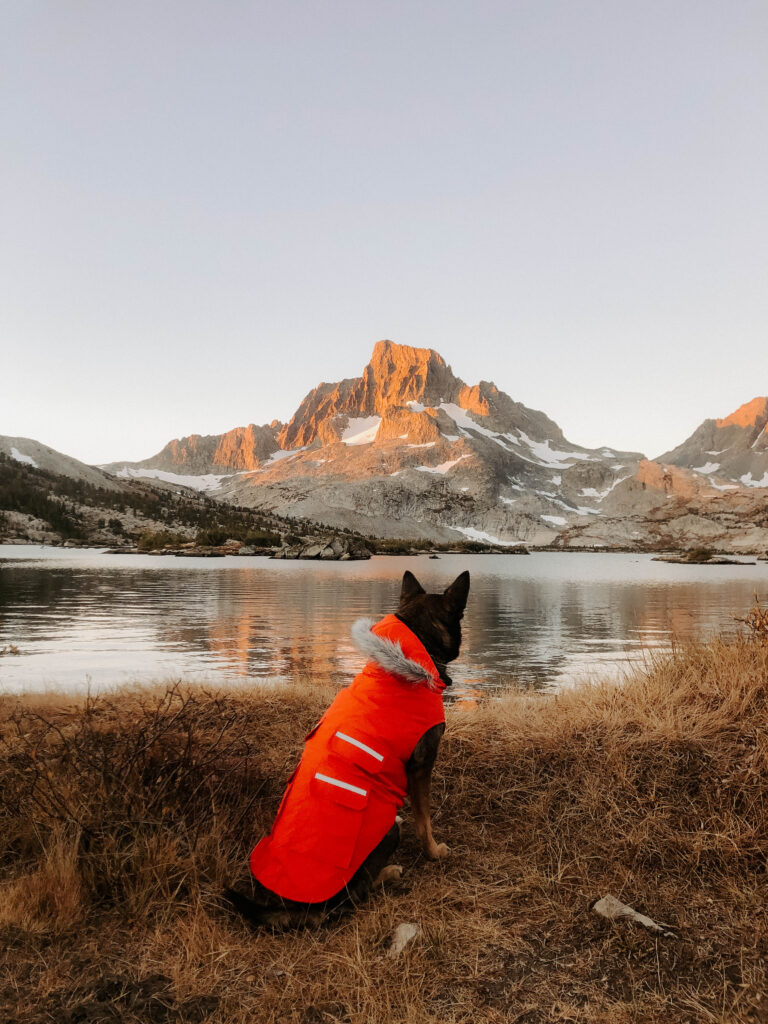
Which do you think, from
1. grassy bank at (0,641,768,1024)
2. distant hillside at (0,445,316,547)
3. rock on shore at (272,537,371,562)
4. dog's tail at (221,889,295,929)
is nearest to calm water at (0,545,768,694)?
grassy bank at (0,641,768,1024)

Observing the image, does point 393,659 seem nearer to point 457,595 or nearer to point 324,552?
point 457,595

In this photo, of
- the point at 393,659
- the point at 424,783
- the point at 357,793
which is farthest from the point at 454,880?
the point at 393,659

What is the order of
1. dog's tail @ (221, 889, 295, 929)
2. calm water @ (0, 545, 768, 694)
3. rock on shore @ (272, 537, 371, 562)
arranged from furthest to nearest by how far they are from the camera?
1. rock on shore @ (272, 537, 371, 562)
2. calm water @ (0, 545, 768, 694)
3. dog's tail @ (221, 889, 295, 929)

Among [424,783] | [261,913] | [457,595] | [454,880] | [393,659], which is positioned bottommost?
[454,880]

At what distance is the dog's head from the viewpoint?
4340 mm

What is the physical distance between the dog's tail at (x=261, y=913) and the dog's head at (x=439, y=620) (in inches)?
68.1

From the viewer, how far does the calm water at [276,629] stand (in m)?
13.6

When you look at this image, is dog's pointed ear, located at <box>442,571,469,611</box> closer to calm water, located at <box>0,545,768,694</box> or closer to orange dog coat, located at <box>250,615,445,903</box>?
orange dog coat, located at <box>250,615,445,903</box>

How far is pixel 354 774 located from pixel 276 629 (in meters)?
18.3

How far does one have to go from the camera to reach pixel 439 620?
14.5 ft

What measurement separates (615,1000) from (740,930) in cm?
100

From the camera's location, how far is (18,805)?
395 centimetres

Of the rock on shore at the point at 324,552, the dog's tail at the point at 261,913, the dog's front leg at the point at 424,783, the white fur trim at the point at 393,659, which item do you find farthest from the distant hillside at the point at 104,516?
the dog's tail at the point at 261,913

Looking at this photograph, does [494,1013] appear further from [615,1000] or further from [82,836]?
[82,836]
